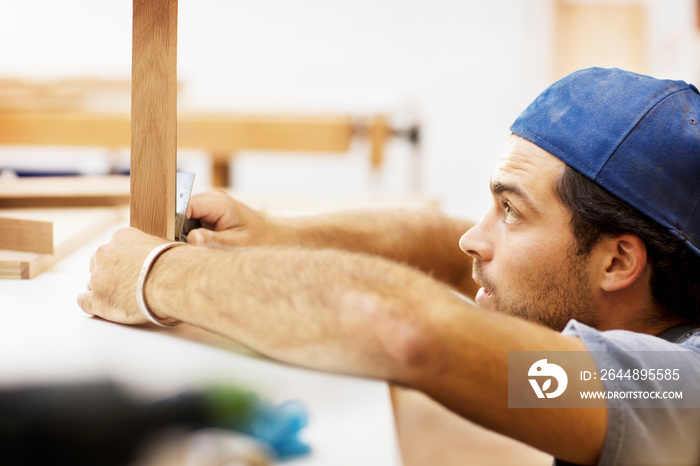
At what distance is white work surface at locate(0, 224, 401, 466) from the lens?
1.92 ft

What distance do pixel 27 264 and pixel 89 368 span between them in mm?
493

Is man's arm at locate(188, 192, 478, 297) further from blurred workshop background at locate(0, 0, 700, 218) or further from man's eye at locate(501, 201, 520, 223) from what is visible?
blurred workshop background at locate(0, 0, 700, 218)

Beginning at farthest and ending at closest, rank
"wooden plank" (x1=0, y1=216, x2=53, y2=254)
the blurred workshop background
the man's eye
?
the blurred workshop background < "wooden plank" (x1=0, y1=216, x2=53, y2=254) < the man's eye

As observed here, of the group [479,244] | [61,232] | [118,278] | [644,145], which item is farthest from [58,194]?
[644,145]

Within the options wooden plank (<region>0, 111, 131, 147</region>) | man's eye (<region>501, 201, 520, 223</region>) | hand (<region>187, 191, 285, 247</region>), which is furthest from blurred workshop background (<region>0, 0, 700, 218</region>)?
man's eye (<region>501, 201, 520, 223</region>)

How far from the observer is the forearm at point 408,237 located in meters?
1.49

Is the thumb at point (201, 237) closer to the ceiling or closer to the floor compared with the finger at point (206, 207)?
closer to the floor

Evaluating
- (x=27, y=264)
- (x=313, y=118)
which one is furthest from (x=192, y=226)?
(x=313, y=118)

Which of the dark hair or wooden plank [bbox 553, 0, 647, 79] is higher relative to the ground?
wooden plank [bbox 553, 0, 647, 79]

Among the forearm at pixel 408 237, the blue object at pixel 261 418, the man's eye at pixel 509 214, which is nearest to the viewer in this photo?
the blue object at pixel 261 418

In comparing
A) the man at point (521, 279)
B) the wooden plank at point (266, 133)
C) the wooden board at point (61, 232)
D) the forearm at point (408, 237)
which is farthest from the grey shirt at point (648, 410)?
the wooden plank at point (266, 133)

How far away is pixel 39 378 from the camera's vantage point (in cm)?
67

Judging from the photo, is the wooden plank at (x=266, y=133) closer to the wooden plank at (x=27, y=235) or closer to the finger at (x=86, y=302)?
the wooden plank at (x=27, y=235)

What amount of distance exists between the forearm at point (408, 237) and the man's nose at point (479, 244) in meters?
0.41
